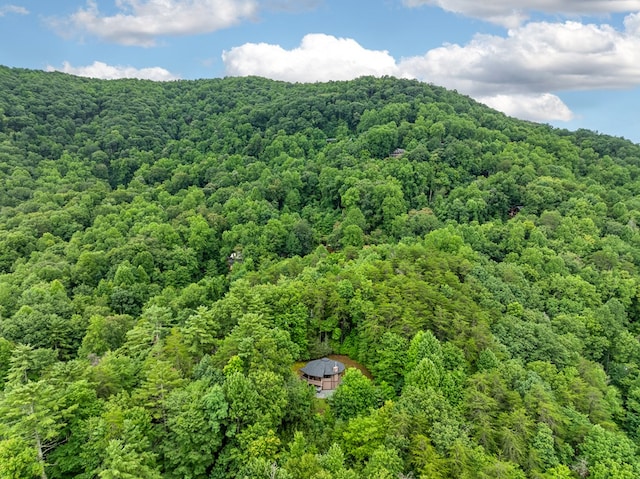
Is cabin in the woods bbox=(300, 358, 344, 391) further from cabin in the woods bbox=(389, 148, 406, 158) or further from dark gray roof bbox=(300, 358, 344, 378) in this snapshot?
cabin in the woods bbox=(389, 148, 406, 158)

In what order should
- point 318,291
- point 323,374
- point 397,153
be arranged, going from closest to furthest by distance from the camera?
1. point 323,374
2. point 318,291
3. point 397,153

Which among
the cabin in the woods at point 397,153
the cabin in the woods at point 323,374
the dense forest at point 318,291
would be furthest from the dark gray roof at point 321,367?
the cabin in the woods at point 397,153

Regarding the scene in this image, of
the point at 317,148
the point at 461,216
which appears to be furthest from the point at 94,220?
the point at 461,216

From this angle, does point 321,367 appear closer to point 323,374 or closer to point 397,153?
point 323,374

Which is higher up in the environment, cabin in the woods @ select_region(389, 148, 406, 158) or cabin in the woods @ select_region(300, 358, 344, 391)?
cabin in the woods @ select_region(389, 148, 406, 158)

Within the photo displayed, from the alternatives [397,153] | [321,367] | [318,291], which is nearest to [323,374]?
[321,367]

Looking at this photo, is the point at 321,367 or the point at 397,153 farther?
the point at 397,153

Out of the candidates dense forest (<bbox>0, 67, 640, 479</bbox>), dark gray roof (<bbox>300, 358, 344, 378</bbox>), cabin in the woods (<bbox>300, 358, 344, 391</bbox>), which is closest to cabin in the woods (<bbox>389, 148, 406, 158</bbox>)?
dense forest (<bbox>0, 67, 640, 479</bbox>)

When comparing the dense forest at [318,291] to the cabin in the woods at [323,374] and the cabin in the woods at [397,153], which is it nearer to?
the cabin in the woods at [397,153]
